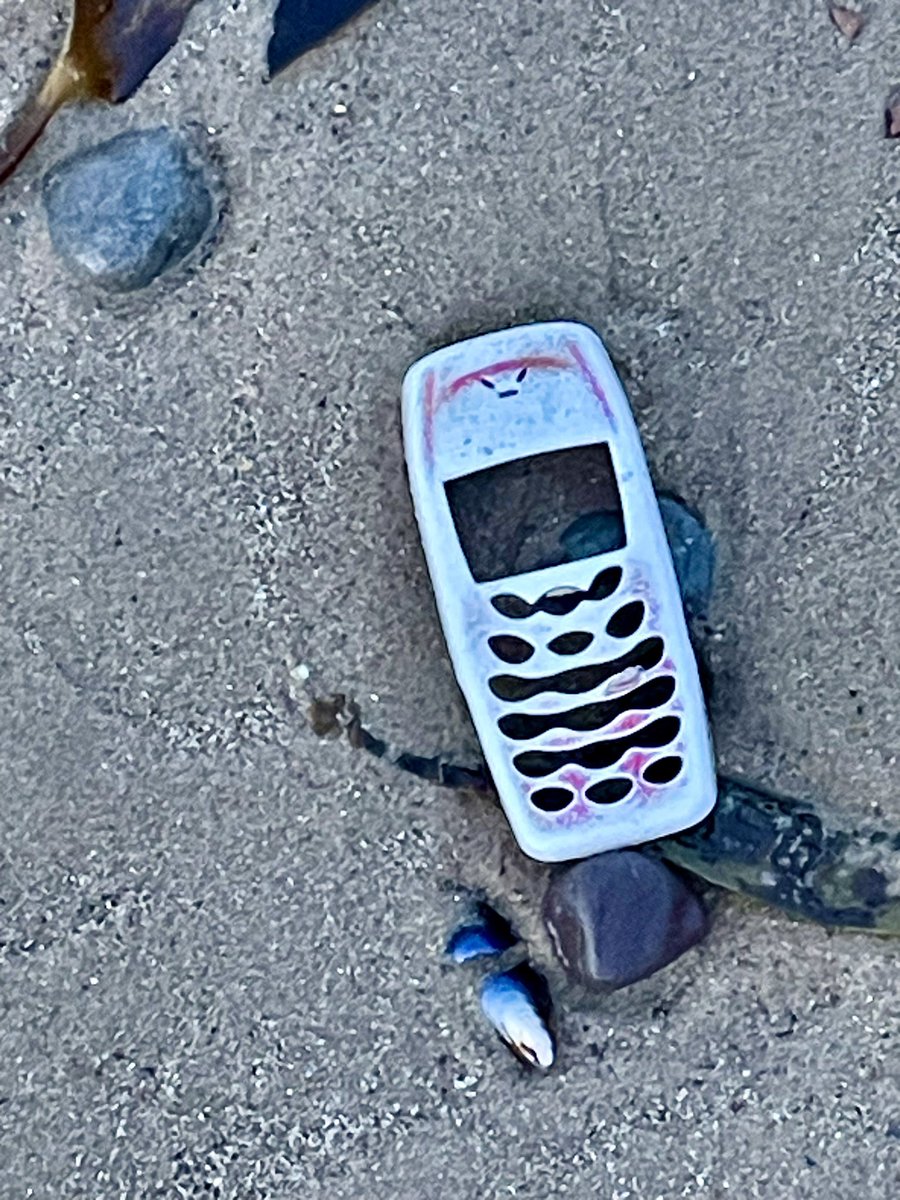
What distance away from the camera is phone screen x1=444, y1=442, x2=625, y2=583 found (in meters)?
2.12

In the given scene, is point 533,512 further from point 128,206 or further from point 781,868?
point 128,206

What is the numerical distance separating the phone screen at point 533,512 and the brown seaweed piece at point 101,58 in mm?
832

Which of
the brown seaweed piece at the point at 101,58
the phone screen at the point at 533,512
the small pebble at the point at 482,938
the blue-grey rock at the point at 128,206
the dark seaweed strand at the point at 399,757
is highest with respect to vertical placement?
the brown seaweed piece at the point at 101,58

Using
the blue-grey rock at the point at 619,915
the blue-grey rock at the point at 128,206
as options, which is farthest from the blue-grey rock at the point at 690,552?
the blue-grey rock at the point at 128,206

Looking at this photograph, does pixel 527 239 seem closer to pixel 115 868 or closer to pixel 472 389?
pixel 472 389

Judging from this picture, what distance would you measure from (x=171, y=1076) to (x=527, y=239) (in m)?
1.47

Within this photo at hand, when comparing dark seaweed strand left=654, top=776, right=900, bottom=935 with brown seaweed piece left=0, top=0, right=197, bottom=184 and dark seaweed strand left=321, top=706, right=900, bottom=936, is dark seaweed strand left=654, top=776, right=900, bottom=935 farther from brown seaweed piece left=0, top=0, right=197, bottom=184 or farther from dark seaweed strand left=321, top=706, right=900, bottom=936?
brown seaweed piece left=0, top=0, right=197, bottom=184

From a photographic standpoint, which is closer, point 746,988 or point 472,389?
point 472,389

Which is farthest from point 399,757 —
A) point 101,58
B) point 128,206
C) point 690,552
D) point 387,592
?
point 101,58

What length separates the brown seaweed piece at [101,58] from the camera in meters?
2.13

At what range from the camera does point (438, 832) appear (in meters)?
2.20

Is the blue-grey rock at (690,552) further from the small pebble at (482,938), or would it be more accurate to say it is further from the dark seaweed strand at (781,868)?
the small pebble at (482,938)

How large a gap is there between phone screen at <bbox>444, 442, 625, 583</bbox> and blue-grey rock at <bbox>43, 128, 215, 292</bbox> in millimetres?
600

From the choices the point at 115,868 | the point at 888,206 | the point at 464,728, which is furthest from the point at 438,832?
the point at 888,206
